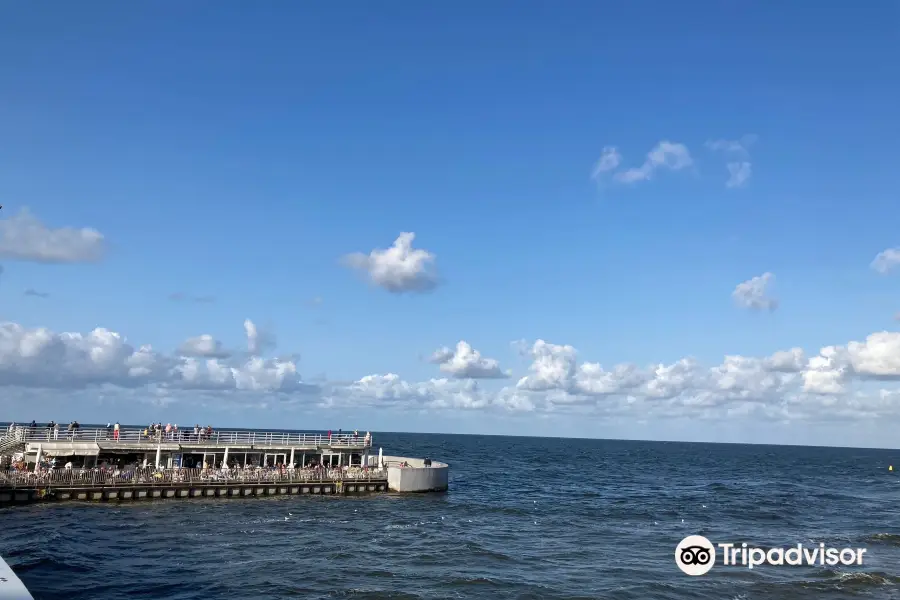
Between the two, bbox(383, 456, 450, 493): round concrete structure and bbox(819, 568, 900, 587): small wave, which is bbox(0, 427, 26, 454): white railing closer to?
bbox(383, 456, 450, 493): round concrete structure

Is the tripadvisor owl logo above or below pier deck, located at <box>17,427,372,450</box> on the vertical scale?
below

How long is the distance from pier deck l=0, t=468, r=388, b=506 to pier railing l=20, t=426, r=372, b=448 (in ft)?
17.1

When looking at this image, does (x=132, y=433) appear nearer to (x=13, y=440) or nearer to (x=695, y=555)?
(x=13, y=440)

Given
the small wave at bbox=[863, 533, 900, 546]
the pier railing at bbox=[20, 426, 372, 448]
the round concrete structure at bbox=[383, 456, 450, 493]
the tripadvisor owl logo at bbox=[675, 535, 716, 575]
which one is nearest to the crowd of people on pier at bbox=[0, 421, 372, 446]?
the pier railing at bbox=[20, 426, 372, 448]

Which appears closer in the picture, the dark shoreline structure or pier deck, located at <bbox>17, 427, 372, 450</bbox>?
the dark shoreline structure

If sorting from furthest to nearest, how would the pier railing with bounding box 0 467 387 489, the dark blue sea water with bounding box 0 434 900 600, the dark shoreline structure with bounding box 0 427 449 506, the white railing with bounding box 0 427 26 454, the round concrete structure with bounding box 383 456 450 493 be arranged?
the round concrete structure with bounding box 383 456 450 493, the white railing with bounding box 0 427 26 454, the dark shoreline structure with bounding box 0 427 449 506, the pier railing with bounding box 0 467 387 489, the dark blue sea water with bounding box 0 434 900 600

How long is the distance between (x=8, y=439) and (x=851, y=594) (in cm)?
7384

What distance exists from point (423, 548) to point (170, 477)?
3024 cm

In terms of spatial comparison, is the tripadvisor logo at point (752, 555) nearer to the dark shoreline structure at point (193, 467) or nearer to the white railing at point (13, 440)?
the dark shoreline structure at point (193, 467)

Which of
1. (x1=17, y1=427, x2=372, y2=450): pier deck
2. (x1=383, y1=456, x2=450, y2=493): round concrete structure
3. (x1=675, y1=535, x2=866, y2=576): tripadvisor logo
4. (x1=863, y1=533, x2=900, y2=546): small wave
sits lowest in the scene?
(x1=863, y1=533, x2=900, y2=546): small wave

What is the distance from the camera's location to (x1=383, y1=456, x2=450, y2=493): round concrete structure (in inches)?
3054

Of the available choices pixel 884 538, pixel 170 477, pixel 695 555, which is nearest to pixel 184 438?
pixel 170 477

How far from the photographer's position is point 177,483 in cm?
6669

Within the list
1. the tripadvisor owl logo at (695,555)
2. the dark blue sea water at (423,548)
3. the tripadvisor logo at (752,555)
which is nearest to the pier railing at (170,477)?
the dark blue sea water at (423,548)
